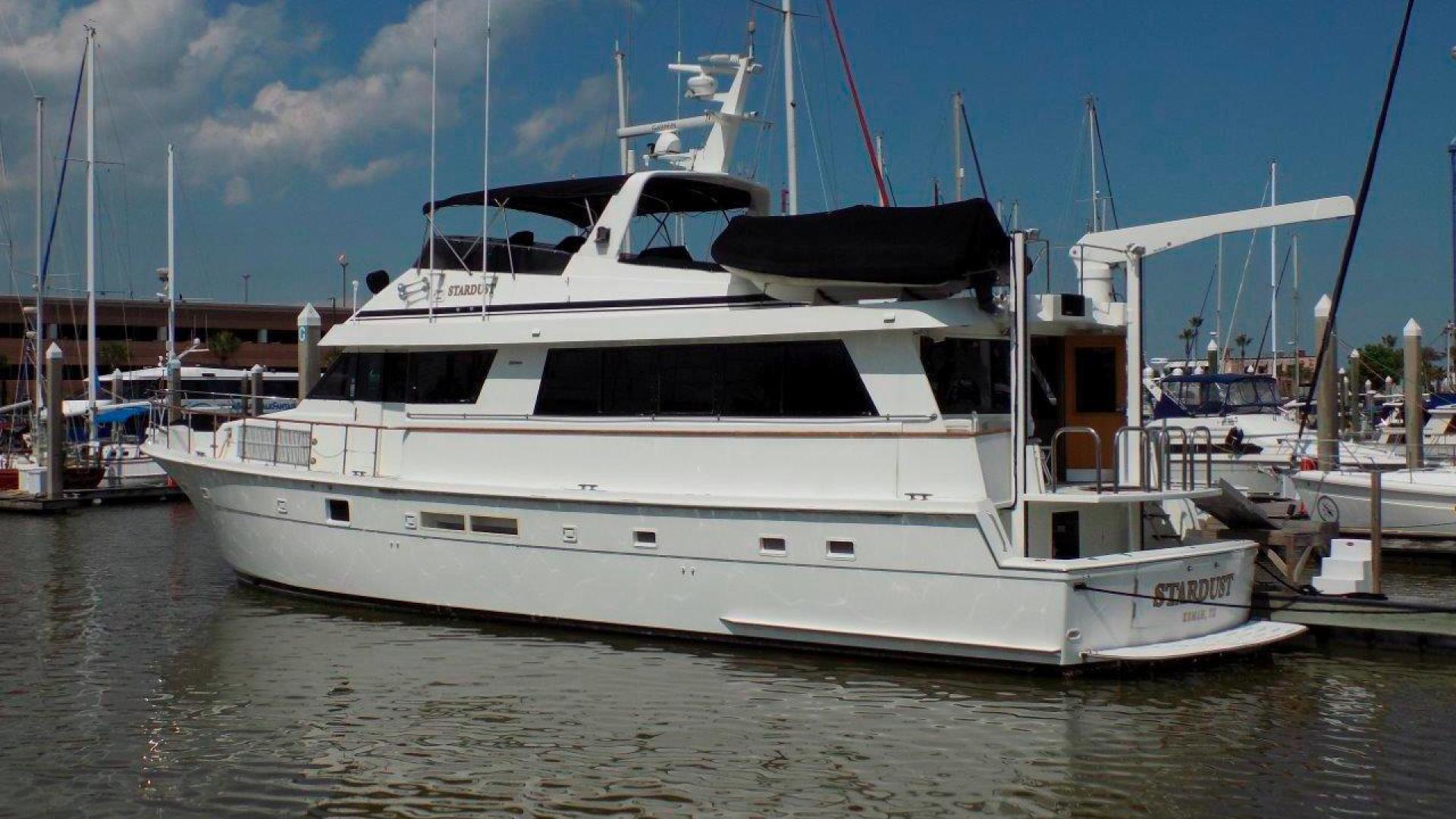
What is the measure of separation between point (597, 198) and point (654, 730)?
5668 mm

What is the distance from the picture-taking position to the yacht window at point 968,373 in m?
9.97

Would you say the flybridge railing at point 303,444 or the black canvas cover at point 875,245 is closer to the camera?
the black canvas cover at point 875,245

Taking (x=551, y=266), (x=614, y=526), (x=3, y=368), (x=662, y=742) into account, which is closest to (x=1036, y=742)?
(x=662, y=742)

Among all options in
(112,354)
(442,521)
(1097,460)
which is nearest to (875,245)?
(1097,460)

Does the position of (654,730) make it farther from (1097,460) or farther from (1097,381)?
(1097,381)

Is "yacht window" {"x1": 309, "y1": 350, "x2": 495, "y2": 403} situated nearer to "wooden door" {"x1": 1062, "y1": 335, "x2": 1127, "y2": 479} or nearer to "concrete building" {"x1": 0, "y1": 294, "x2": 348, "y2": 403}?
"wooden door" {"x1": 1062, "y1": 335, "x2": 1127, "y2": 479}

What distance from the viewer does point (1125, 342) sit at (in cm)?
1077

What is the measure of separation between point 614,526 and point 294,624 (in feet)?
11.0

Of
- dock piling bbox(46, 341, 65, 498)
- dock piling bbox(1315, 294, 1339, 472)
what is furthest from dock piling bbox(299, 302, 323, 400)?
dock piling bbox(1315, 294, 1339, 472)

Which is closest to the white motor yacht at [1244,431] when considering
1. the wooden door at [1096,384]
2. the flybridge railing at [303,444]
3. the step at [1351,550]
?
the step at [1351,550]

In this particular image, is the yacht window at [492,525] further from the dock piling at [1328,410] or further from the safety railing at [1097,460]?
the dock piling at [1328,410]

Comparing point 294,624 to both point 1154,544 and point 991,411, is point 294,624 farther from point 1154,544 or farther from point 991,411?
point 1154,544

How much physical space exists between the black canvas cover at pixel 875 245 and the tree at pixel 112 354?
1827 inches

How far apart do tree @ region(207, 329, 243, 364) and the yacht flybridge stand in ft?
137
